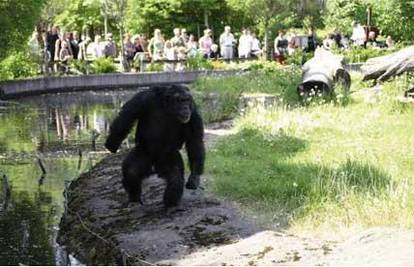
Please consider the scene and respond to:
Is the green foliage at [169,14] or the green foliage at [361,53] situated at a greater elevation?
the green foliage at [169,14]

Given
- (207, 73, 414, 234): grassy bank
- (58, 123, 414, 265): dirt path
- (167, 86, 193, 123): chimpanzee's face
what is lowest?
(58, 123, 414, 265): dirt path

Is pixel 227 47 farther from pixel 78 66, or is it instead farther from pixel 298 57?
pixel 78 66

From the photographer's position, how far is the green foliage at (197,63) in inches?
1309

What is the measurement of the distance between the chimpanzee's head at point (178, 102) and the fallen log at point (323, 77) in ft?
33.5

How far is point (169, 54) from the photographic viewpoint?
33.8 metres

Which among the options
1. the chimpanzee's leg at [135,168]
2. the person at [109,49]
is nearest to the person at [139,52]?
the person at [109,49]

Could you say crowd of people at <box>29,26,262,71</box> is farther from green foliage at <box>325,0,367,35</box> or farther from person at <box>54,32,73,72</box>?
green foliage at <box>325,0,367,35</box>

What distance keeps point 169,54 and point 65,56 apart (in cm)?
446

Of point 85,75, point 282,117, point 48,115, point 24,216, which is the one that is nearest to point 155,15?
point 85,75

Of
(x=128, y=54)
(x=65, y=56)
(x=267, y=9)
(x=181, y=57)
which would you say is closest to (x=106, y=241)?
(x=65, y=56)

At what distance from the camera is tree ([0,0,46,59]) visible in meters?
27.3

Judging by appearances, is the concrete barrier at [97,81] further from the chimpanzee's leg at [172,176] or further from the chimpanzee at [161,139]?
the chimpanzee's leg at [172,176]

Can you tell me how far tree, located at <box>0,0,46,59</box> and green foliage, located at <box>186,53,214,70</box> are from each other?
7078mm

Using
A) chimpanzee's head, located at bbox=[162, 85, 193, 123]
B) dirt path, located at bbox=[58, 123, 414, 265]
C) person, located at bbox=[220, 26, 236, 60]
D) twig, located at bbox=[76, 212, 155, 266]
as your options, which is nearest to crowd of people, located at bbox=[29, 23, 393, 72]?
person, located at bbox=[220, 26, 236, 60]
